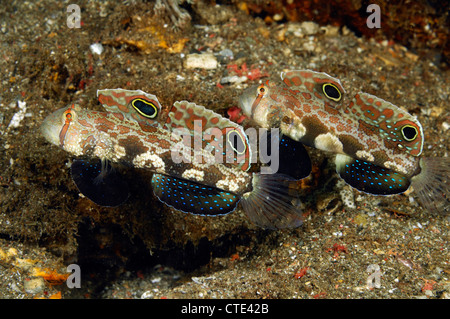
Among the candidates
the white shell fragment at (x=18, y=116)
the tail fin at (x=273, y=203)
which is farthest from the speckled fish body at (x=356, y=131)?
the white shell fragment at (x=18, y=116)

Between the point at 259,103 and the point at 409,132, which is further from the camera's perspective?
the point at 259,103

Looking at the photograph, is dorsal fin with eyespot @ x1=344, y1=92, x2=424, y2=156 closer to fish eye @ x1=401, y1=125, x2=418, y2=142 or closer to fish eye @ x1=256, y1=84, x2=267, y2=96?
fish eye @ x1=401, y1=125, x2=418, y2=142

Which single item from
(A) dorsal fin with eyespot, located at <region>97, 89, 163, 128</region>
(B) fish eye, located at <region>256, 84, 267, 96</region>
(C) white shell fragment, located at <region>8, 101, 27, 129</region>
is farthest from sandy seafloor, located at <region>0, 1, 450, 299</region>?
(A) dorsal fin with eyespot, located at <region>97, 89, 163, 128</region>

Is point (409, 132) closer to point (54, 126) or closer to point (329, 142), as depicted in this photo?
point (329, 142)

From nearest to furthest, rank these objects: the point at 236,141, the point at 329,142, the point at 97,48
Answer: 1. the point at 236,141
2. the point at 329,142
3. the point at 97,48

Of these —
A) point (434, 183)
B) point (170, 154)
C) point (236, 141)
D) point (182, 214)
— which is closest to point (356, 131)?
point (434, 183)

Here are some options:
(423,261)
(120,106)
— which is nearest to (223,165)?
(120,106)

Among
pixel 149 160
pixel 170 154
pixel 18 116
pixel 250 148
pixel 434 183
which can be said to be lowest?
pixel 18 116

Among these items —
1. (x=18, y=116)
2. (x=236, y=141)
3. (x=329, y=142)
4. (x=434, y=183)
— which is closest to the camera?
(x=236, y=141)

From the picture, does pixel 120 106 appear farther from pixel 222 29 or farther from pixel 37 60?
pixel 222 29
